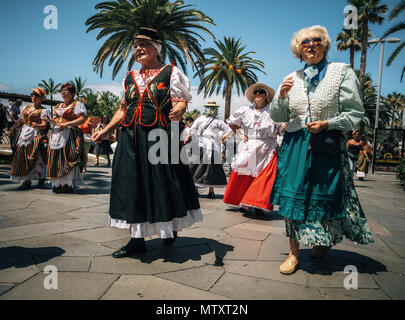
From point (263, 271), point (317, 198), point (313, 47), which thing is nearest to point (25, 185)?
point (263, 271)

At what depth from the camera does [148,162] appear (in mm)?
2928

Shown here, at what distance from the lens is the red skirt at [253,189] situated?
4953mm

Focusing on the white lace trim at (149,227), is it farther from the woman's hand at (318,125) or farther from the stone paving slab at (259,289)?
the woman's hand at (318,125)

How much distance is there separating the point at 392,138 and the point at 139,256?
18826mm

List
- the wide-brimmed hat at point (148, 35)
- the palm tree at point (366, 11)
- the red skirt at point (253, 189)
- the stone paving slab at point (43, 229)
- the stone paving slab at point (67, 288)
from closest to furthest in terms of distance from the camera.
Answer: the stone paving slab at point (67, 288) < the wide-brimmed hat at point (148, 35) < the stone paving slab at point (43, 229) < the red skirt at point (253, 189) < the palm tree at point (366, 11)

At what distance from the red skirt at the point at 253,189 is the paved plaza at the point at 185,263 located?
324mm

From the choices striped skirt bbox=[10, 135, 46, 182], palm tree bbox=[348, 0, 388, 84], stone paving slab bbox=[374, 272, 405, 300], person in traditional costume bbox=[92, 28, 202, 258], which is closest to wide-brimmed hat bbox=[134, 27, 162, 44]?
person in traditional costume bbox=[92, 28, 202, 258]

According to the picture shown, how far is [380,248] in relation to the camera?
3.71 m

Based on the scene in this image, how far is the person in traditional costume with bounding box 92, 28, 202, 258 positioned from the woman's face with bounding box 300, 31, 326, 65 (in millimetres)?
1123

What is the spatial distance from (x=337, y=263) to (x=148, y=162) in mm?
2006

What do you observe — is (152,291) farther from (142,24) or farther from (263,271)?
(142,24)

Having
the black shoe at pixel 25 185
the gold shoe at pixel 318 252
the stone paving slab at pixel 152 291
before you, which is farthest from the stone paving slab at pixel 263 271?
the black shoe at pixel 25 185

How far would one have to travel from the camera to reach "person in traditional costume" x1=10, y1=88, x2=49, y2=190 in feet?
21.8
